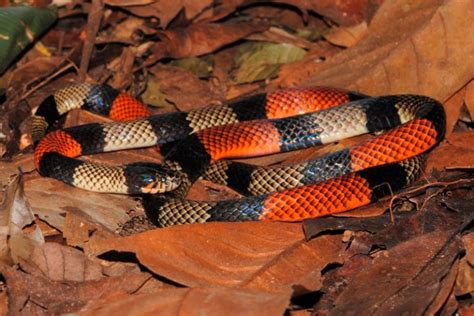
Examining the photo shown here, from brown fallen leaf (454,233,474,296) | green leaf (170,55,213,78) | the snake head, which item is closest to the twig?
green leaf (170,55,213,78)

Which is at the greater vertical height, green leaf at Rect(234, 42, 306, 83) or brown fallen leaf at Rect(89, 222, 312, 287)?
green leaf at Rect(234, 42, 306, 83)

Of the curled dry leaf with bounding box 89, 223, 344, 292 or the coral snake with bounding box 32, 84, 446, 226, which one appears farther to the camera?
the coral snake with bounding box 32, 84, 446, 226

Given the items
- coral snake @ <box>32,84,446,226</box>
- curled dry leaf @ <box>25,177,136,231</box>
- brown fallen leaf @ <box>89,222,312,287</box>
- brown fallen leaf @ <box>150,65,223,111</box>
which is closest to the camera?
brown fallen leaf @ <box>89,222,312,287</box>

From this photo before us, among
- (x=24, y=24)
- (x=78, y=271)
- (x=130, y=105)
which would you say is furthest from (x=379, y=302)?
(x=24, y=24)

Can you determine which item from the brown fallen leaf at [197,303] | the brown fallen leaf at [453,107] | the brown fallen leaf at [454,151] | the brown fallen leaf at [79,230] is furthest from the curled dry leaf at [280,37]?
the brown fallen leaf at [197,303]

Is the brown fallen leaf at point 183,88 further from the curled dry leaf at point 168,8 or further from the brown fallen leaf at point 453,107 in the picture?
the brown fallen leaf at point 453,107

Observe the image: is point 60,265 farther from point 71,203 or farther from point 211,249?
point 211,249

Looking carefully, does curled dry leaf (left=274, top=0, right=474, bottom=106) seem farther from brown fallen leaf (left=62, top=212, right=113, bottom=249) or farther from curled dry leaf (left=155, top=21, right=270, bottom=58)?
brown fallen leaf (left=62, top=212, right=113, bottom=249)
